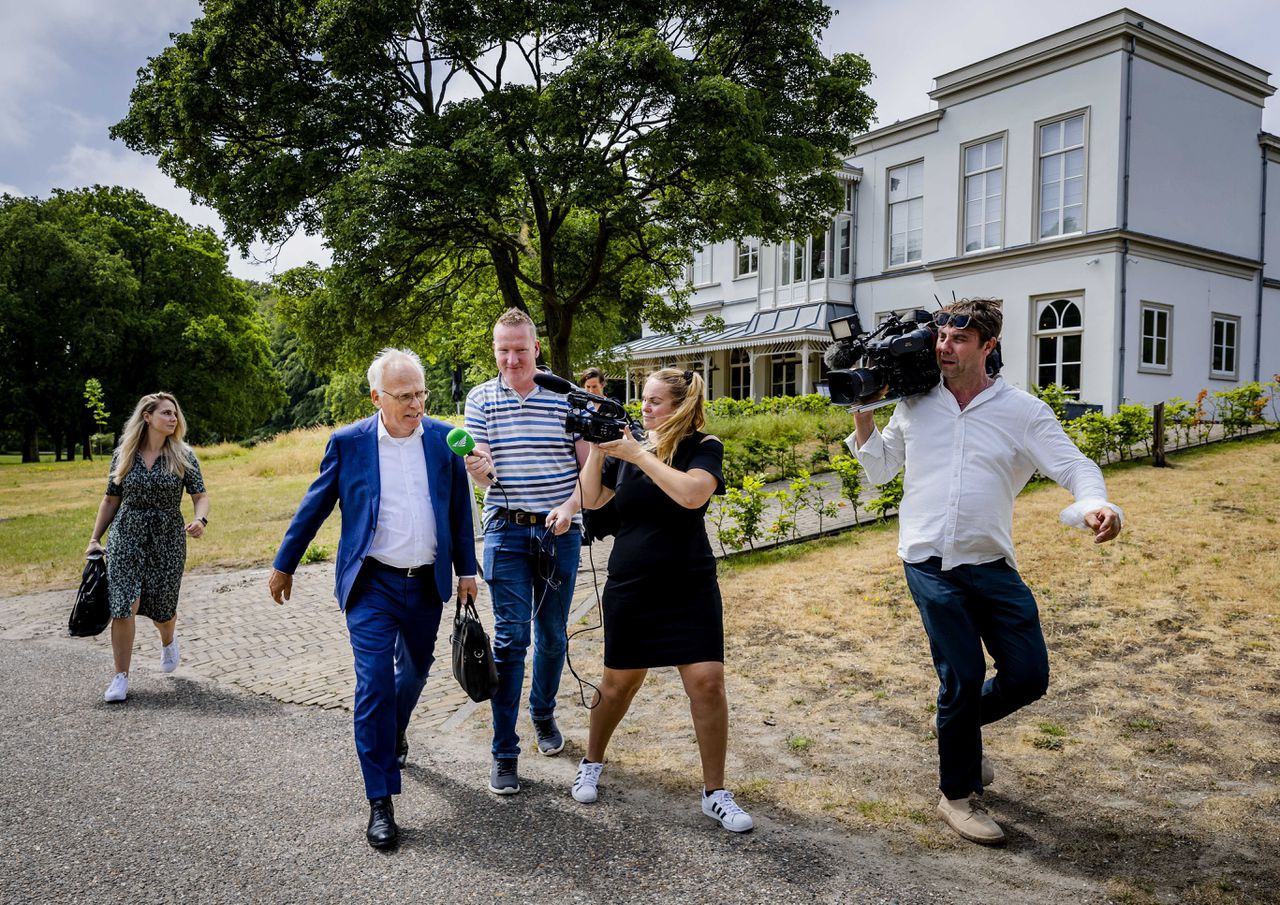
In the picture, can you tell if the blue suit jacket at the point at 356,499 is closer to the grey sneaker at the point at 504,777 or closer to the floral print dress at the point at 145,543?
the grey sneaker at the point at 504,777

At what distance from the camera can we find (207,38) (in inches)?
693

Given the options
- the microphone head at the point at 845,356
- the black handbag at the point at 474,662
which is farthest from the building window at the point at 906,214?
the black handbag at the point at 474,662

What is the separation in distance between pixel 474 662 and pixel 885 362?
2273 millimetres

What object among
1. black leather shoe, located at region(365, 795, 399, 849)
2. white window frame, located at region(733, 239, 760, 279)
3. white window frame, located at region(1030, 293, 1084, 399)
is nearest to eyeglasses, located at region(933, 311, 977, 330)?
black leather shoe, located at region(365, 795, 399, 849)

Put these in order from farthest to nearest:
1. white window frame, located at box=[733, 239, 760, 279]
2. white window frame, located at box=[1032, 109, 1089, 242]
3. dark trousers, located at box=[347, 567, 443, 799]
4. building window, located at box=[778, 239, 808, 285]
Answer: white window frame, located at box=[733, 239, 760, 279], building window, located at box=[778, 239, 808, 285], white window frame, located at box=[1032, 109, 1089, 242], dark trousers, located at box=[347, 567, 443, 799]

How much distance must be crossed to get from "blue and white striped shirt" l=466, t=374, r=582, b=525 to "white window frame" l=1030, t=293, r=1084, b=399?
1902cm

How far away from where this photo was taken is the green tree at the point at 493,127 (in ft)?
51.7

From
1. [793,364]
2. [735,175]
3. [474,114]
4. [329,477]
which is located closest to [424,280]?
[474,114]

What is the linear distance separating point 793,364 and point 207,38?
1892 centimetres

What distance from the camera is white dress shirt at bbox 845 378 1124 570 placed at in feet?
11.7

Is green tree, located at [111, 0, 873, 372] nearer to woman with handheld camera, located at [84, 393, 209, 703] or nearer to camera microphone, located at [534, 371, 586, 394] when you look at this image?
woman with handheld camera, located at [84, 393, 209, 703]

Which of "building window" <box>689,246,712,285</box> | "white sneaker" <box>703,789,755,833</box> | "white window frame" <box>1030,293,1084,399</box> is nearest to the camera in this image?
"white sneaker" <box>703,789,755,833</box>

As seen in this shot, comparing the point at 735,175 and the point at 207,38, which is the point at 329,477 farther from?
the point at 207,38

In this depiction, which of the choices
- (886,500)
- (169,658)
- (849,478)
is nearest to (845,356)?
(169,658)
